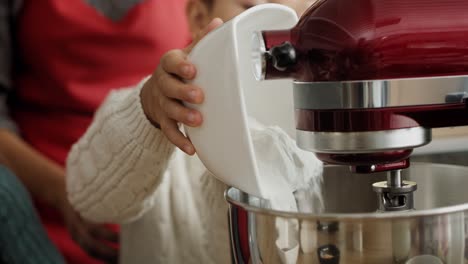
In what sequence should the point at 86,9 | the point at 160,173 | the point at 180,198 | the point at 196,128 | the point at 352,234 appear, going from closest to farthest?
the point at 352,234
the point at 196,128
the point at 160,173
the point at 180,198
the point at 86,9

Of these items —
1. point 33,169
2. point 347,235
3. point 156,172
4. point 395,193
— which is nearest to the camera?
point 347,235

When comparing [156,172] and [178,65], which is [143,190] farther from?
[178,65]

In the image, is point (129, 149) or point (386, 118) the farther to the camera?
point (129, 149)

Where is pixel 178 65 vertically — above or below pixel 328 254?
above

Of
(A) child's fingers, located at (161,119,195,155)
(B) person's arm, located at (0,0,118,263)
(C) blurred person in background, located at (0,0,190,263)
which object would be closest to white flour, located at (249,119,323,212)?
(A) child's fingers, located at (161,119,195,155)

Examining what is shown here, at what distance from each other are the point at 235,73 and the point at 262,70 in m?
0.03

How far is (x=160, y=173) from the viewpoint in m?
0.77

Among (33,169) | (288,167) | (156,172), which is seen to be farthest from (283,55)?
(33,169)

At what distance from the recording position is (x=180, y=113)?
21.2 inches

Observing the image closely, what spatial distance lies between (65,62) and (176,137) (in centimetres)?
73

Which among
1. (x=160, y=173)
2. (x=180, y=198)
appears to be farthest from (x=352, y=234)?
(x=180, y=198)

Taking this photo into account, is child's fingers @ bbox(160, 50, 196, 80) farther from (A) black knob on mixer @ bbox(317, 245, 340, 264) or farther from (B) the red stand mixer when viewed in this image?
(A) black knob on mixer @ bbox(317, 245, 340, 264)

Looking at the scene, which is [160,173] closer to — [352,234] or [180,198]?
[180,198]

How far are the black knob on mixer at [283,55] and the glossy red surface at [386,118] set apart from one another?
4 cm
